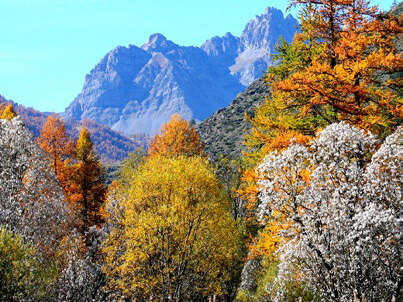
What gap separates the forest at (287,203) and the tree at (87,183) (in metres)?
14.9

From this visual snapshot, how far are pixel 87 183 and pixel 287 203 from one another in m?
36.2

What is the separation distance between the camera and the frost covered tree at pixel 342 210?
12384 mm

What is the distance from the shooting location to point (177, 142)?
51562mm

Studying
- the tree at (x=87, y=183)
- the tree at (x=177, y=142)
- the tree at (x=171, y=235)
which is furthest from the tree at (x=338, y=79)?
the tree at (x=177, y=142)

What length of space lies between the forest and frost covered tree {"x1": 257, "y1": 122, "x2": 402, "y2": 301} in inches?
2.1

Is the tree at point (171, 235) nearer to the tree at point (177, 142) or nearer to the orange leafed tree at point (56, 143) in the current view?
the orange leafed tree at point (56, 143)

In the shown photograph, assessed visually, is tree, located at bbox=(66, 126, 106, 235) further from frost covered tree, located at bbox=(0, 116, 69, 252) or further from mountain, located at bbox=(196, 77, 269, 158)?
mountain, located at bbox=(196, 77, 269, 158)

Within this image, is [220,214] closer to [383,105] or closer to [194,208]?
[194,208]

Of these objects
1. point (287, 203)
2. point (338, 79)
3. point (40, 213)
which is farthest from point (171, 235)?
point (338, 79)

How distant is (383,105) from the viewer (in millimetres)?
17859

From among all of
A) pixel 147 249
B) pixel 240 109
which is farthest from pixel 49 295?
pixel 240 109

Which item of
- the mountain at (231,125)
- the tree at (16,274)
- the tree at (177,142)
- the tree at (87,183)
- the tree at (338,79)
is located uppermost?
the mountain at (231,125)

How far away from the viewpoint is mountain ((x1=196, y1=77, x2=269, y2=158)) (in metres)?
95.0

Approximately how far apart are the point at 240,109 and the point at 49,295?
94461 millimetres
